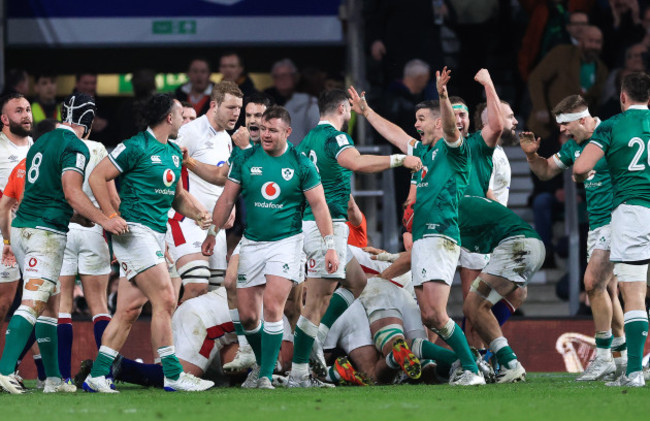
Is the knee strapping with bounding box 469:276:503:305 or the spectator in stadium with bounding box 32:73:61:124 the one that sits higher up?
the spectator in stadium with bounding box 32:73:61:124

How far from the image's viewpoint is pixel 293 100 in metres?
15.1

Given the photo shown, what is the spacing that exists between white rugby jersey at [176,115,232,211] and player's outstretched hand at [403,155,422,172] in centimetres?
261

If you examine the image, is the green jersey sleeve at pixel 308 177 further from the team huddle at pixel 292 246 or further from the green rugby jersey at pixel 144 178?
the green rugby jersey at pixel 144 178

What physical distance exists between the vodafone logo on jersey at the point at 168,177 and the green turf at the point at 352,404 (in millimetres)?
1715

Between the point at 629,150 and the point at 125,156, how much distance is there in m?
4.05

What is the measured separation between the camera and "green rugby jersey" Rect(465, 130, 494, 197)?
11.0 meters

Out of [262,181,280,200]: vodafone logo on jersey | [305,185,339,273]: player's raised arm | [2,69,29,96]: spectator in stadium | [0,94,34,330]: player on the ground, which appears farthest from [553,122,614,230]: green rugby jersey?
[2,69,29,96]: spectator in stadium

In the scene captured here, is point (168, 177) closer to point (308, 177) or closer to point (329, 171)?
point (308, 177)

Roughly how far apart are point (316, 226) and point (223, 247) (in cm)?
146

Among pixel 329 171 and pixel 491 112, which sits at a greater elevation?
pixel 491 112

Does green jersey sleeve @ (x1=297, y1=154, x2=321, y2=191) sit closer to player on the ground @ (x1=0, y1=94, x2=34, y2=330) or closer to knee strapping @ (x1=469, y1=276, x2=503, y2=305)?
knee strapping @ (x1=469, y1=276, x2=503, y2=305)

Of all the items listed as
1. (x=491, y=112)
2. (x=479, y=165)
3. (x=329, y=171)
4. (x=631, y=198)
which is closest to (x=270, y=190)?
(x=329, y=171)

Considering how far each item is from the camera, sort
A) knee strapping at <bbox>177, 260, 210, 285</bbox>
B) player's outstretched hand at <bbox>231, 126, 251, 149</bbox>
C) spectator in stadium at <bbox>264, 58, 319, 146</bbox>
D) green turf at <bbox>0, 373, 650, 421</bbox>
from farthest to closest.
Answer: spectator in stadium at <bbox>264, 58, 319, 146</bbox>, knee strapping at <bbox>177, 260, 210, 285</bbox>, player's outstretched hand at <bbox>231, 126, 251, 149</bbox>, green turf at <bbox>0, 373, 650, 421</bbox>

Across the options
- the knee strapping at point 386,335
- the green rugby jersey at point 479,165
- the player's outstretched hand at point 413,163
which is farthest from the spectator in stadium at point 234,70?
the player's outstretched hand at point 413,163
